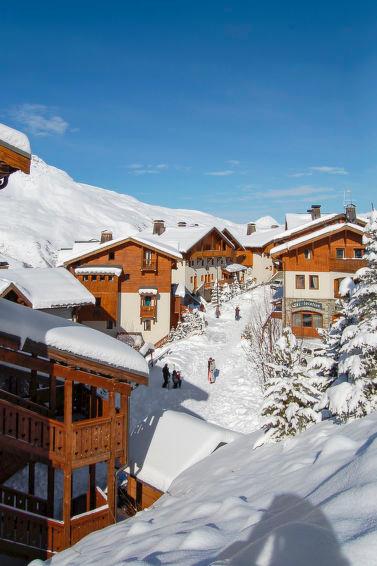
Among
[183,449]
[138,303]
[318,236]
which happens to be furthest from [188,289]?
[183,449]

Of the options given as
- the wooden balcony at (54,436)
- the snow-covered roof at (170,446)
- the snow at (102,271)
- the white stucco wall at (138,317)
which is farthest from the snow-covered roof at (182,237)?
the wooden balcony at (54,436)

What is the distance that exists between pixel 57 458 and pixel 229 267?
44433mm

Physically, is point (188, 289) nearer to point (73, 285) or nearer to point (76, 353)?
point (73, 285)

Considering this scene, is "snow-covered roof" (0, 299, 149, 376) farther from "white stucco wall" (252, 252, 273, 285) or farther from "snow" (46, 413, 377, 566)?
"white stucco wall" (252, 252, 273, 285)

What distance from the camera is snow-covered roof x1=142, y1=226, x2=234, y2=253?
43312mm

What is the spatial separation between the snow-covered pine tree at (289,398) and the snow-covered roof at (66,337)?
10.4 ft

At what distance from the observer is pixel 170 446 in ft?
38.5

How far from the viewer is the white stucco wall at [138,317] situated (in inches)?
1391

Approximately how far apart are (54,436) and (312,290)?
76.7ft

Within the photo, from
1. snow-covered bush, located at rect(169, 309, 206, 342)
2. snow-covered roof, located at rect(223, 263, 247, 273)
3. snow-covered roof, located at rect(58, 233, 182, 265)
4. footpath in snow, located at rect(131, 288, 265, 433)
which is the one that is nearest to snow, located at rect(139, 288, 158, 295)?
snow-covered roof, located at rect(58, 233, 182, 265)

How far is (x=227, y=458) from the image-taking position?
9.79 meters

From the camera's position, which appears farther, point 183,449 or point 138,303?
point 138,303

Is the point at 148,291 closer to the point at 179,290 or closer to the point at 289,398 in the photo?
the point at 179,290

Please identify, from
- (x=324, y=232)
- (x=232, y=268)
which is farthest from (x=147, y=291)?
(x=232, y=268)
